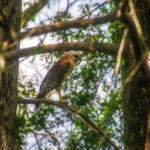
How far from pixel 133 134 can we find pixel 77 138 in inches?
87.4

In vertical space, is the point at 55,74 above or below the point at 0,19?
above

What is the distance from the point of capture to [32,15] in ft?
5.92

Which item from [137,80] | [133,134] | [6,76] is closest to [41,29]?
[137,80]

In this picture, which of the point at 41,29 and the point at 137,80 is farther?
the point at 137,80

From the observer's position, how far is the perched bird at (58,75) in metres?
5.69

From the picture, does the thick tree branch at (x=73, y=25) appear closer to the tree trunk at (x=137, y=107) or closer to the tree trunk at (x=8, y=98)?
the tree trunk at (x=137, y=107)

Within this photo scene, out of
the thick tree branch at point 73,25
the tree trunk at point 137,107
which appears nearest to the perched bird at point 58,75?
the tree trunk at point 137,107

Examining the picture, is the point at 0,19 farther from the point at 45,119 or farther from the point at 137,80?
the point at 45,119

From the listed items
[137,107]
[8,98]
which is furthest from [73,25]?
[8,98]

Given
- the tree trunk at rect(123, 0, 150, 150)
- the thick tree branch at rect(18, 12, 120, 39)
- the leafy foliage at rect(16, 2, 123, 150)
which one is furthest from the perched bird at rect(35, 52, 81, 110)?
the thick tree branch at rect(18, 12, 120, 39)

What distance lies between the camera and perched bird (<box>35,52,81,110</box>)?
5.69 meters

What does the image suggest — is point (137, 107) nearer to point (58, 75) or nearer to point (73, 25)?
point (73, 25)

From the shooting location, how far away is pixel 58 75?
238 inches

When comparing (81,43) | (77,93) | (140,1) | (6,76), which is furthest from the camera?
(77,93)
